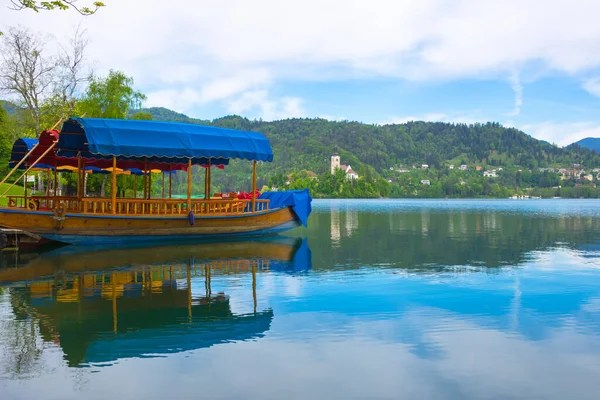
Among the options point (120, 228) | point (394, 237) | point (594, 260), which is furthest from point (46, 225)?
point (594, 260)

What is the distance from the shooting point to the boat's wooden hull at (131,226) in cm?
1524

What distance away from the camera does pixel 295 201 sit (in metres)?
20.9

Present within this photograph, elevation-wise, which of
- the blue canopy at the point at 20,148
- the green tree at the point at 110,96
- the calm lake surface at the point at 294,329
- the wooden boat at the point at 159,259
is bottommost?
the calm lake surface at the point at 294,329

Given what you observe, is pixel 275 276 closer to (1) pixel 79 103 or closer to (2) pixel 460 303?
(2) pixel 460 303

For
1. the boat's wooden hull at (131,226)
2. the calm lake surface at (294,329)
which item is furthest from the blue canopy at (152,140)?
the calm lake surface at (294,329)

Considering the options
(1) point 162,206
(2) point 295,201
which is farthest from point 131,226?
(2) point 295,201

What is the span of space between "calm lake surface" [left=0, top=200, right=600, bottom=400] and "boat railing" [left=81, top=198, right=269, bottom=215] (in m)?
2.84

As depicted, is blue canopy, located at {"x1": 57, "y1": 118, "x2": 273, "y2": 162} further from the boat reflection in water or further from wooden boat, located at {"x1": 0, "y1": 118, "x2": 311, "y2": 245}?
the boat reflection in water

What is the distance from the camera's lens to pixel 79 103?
104ft

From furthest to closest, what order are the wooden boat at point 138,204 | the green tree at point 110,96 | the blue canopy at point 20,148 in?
the green tree at point 110,96
the blue canopy at point 20,148
the wooden boat at point 138,204

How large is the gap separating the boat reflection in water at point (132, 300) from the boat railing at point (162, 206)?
1.79 m

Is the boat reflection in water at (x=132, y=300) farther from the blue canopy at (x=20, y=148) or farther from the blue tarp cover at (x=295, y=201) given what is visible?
the blue tarp cover at (x=295, y=201)

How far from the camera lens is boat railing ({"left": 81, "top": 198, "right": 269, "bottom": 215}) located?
16.6 meters

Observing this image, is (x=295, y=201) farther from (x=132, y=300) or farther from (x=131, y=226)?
(x=132, y=300)
